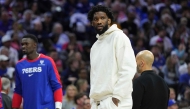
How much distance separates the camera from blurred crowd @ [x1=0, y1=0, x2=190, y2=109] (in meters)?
15.4

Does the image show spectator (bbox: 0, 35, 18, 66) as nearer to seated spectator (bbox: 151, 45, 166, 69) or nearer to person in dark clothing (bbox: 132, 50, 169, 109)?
seated spectator (bbox: 151, 45, 166, 69)

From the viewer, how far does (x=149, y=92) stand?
7098mm

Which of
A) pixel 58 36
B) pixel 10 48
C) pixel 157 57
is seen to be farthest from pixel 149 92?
pixel 58 36

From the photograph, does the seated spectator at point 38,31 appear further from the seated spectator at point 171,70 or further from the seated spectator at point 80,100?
the seated spectator at point 80,100

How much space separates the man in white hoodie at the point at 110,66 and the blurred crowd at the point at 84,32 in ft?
21.5

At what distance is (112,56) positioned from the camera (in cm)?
664

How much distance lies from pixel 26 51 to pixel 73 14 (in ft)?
34.8

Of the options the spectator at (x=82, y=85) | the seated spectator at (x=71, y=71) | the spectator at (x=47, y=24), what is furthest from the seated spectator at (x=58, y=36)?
the spectator at (x=82, y=85)

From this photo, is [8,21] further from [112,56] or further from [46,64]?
[112,56]

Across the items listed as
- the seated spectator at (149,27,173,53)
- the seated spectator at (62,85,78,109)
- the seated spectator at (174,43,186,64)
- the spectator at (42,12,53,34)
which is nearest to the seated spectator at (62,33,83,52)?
the spectator at (42,12,53,34)

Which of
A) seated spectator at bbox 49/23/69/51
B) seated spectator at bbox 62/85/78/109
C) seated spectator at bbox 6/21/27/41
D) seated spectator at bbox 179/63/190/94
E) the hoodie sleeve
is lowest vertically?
seated spectator at bbox 179/63/190/94

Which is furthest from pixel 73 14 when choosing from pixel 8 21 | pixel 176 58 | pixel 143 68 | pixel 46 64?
pixel 143 68

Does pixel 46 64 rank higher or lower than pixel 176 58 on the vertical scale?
higher

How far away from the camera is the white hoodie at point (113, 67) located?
647 cm
